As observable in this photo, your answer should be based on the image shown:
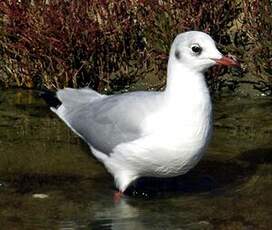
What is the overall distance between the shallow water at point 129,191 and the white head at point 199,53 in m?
0.97

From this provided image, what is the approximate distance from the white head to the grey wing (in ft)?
1.27

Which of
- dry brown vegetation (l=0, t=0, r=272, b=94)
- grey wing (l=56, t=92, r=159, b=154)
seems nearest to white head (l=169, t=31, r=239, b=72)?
grey wing (l=56, t=92, r=159, b=154)

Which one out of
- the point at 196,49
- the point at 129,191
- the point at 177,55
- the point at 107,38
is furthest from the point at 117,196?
the point at 107,38

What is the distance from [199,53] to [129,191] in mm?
1231

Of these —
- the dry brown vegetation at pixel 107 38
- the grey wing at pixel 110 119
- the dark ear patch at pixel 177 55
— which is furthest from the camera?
the dry brown vegetation at pixel 107 38

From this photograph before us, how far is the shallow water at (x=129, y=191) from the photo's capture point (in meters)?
5.93

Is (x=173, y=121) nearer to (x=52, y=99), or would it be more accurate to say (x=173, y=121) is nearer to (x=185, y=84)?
(x=185, y=84)

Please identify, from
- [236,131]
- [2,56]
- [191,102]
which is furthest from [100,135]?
[2,56]

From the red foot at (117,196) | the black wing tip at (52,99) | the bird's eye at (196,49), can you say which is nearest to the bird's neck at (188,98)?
the bird's eye at (196,49)

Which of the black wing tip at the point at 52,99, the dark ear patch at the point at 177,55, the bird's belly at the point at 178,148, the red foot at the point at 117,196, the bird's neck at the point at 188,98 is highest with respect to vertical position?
the dark ear patch at the point at 177,55

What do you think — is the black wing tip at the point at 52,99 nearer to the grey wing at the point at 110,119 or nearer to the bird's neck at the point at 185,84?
the grey wing at the point at 110,119

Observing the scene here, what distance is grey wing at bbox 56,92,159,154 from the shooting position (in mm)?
6121

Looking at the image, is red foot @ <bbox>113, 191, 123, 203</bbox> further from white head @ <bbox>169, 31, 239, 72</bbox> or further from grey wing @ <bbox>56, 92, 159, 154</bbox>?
white head @ <bbox>169, 31, 239, 72</bbox>

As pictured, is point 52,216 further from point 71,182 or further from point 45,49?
point 45,49
